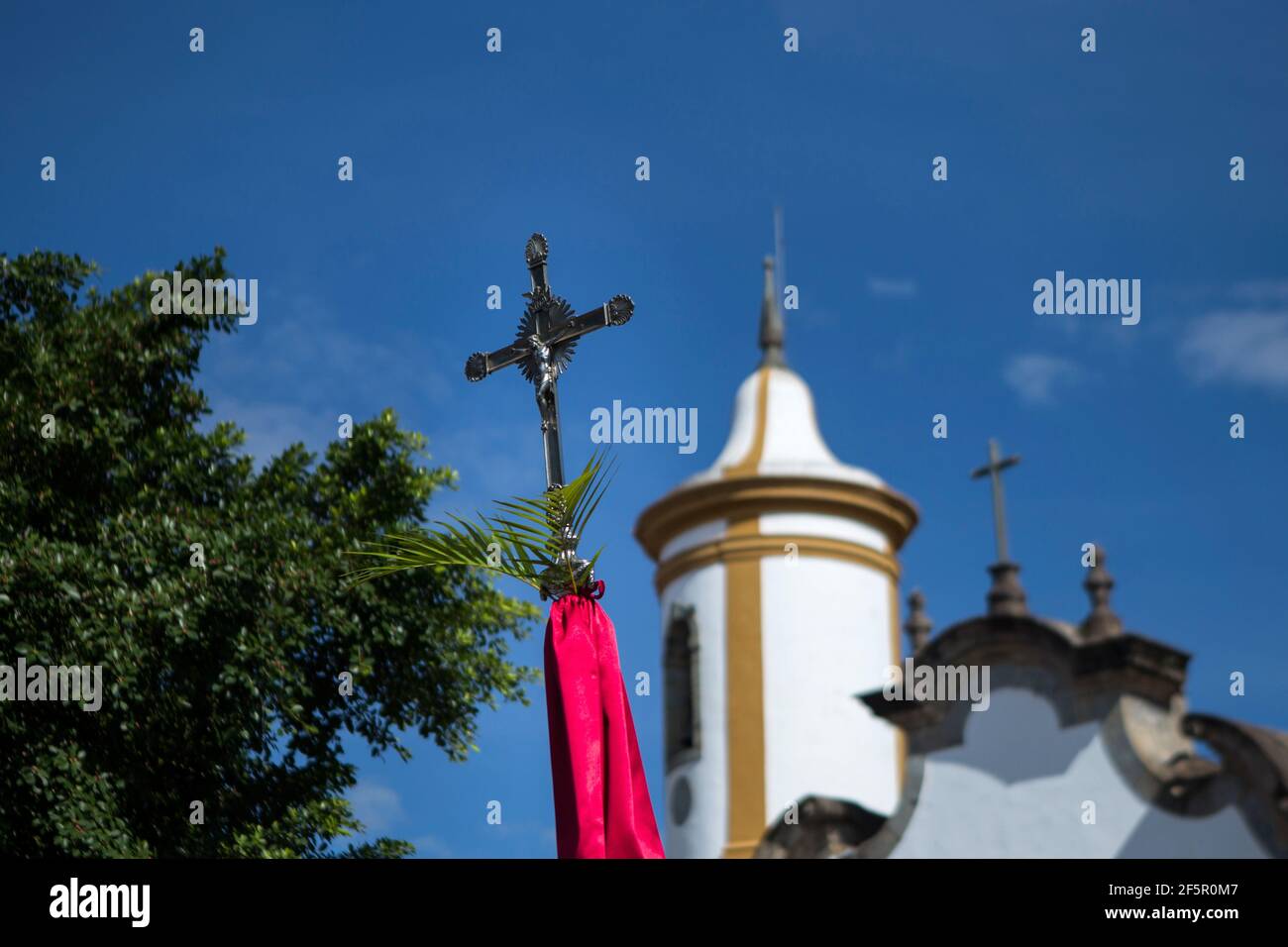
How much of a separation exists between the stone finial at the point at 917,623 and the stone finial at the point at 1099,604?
22.1ft

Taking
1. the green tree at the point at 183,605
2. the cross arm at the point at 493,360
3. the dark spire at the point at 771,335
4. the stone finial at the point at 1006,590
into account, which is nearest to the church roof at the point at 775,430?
the dark spire at the point at 771,335

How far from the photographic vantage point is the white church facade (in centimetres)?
1609

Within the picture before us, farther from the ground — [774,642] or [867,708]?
[774,642]

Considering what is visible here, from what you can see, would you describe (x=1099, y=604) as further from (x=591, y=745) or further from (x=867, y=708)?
(x=591, y=745)

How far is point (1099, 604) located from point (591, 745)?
12.6 metres

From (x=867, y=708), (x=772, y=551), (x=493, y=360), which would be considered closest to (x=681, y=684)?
(x=772, y=551)

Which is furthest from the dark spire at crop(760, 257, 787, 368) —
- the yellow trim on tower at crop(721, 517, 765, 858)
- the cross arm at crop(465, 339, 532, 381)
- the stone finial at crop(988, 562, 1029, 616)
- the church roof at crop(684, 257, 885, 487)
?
the cross arm at crop(465, 339, 532, 381)

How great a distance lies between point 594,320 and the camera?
21.8ft

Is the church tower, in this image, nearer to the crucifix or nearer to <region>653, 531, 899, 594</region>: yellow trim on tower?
<region>653, 531, 899, 594</region>: yellow trim on tower
